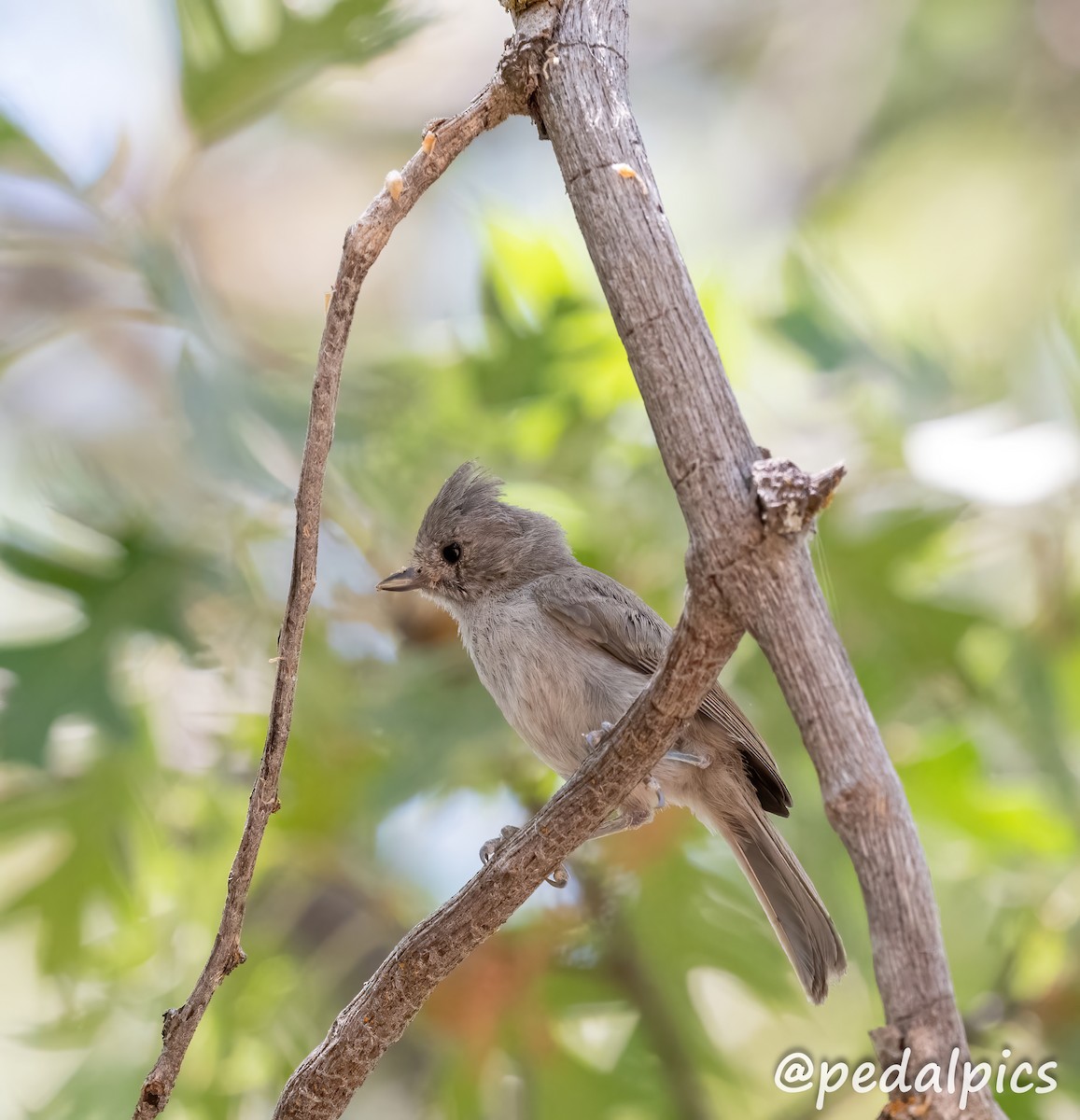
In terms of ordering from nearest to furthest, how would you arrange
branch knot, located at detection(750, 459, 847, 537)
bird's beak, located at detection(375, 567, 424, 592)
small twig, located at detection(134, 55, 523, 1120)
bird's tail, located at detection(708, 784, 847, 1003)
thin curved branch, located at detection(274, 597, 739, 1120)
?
branch knot, located at detection(750, 459, 847, 537)
thin curved branch, located at detection(274, 597, 739, 1120)
small twig, located at detection(134, 55, 523, 1120)
bird's tail, located at detection(708, 784, 847, 1003)
bird's beak, located at detection(375, 567, 424, 592)

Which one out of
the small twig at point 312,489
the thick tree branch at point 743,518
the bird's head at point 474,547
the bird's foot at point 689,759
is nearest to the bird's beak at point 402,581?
the bird's head at point 474,547

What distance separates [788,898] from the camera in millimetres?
2430

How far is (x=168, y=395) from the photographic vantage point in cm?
367

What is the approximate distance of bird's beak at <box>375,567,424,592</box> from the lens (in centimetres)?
276

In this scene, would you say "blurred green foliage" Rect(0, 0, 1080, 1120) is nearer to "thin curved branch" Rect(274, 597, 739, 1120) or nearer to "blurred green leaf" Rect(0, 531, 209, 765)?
"blurred green leaf" Rect(0, 531, 209, 765)

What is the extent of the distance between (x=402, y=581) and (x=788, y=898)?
1057 millimetres

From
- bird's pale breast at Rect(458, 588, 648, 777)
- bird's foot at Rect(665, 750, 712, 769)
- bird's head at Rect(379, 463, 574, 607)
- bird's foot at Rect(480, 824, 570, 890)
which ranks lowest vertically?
bird's foot at Rect(480, 824, 570, 890)

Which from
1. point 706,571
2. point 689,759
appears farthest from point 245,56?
point 706,571

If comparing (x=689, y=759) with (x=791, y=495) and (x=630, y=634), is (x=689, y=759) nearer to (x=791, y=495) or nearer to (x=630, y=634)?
(x=630, y=634)

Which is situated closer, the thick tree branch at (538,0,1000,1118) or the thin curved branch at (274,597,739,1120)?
the thick tree branch at (538,0,1000,1118)

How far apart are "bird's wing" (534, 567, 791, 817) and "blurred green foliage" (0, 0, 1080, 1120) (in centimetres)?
46

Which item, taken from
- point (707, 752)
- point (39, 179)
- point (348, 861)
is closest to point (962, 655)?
point (707, 752)

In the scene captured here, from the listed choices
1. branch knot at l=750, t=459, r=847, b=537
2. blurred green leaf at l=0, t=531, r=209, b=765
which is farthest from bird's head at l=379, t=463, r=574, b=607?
branch knot at l=750, t=459, r=847, b=537

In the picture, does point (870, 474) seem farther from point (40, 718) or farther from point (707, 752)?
point (40, 718)
